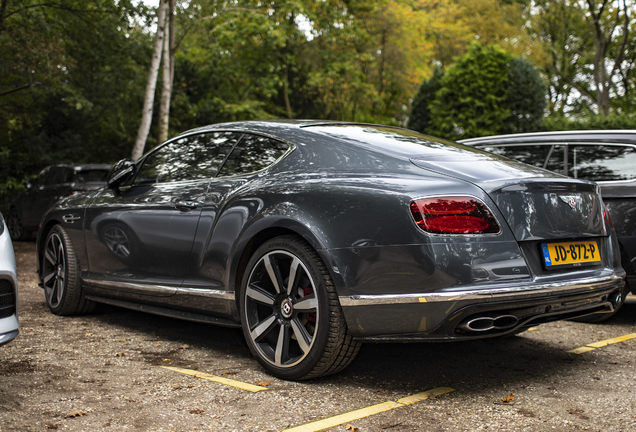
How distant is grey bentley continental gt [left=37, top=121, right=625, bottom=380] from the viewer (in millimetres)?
2984

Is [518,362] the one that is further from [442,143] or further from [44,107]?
[44,107]

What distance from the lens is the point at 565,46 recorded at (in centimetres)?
3170

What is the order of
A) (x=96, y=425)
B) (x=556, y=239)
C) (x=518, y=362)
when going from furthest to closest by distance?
1. (x=518, y=362)
2. (x=556, y=239)
3. (x=96, y=425)

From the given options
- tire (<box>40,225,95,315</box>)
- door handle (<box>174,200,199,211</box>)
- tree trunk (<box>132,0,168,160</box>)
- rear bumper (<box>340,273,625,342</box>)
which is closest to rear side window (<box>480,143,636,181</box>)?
rear bumper (<box>340,273,625,342</box>)

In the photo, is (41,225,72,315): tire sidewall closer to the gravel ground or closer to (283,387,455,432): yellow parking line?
the gravel ground

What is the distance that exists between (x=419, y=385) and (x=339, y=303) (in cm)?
67

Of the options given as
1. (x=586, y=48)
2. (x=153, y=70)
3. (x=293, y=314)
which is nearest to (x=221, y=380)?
(x=293, y=314)

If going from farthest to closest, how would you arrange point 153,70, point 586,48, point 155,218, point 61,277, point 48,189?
point 586,48 → point 153,70 → point 48,189 → point 61,277 → point 155,218

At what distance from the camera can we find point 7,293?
3.02m

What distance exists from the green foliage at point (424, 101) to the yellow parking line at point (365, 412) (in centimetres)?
2154

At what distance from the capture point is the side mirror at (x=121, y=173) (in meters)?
4.89

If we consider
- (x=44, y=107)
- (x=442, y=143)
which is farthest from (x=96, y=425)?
(x=44, y=107)

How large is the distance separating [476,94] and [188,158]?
18.8 meters

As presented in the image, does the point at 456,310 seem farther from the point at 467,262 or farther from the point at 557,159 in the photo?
the point at 557,159
